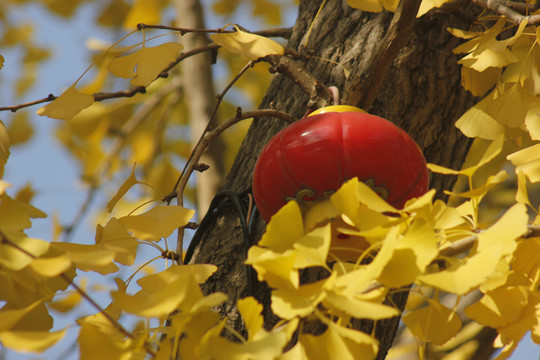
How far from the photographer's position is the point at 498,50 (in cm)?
78

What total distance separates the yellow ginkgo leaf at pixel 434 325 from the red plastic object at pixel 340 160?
129 mm

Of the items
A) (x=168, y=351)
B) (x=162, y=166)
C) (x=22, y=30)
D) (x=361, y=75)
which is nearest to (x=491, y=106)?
(x=361, y=75)

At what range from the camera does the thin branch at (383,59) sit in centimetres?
81

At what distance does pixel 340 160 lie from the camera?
650 mm

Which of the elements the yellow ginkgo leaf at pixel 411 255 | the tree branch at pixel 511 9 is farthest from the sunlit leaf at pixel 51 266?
the tree branch at pixel 511 9

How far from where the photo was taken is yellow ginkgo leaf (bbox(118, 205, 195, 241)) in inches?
27.5

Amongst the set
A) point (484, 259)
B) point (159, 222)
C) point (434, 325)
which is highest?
point (159, 222)

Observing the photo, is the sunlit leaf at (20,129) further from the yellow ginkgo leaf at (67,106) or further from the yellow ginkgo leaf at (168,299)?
the yellow ginkgo leaf at (168,299)

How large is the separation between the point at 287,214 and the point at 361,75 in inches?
16.7

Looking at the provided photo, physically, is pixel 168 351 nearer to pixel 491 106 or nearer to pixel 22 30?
pixel 491 106

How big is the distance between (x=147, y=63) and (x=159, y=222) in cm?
24

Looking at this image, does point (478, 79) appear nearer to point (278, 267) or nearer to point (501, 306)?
point (501, 306)

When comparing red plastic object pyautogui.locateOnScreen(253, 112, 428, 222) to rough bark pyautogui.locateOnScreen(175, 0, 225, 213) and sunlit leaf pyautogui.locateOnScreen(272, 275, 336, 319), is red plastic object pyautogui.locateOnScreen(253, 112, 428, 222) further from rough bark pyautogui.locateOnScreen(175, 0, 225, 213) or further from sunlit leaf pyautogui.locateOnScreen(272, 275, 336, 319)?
rough bark pyautogui.locateOnScreen(175, 0, 225, 213)

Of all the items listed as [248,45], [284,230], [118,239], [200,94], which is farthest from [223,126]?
[200,94]
